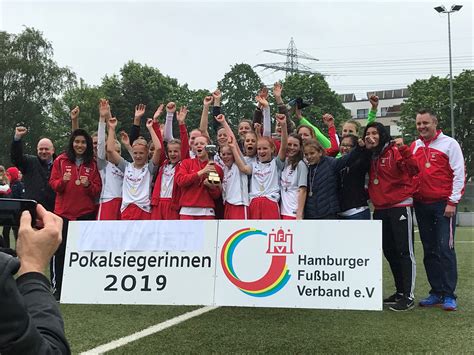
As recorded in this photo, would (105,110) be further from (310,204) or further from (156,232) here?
(310,204)

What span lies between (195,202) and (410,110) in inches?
1502

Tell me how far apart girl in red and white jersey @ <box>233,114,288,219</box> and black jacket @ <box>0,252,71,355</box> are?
162 inches

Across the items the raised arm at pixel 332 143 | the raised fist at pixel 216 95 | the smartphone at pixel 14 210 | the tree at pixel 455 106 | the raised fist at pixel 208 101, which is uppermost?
the tree at pixel 455 106

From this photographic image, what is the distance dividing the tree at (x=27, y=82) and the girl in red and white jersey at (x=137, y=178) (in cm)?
3988

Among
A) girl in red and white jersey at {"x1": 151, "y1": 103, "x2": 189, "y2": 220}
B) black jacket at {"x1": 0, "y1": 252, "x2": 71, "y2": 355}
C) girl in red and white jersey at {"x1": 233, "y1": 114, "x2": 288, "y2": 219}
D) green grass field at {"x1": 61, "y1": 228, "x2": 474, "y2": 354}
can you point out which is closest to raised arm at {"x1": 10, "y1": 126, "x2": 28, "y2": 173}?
girl in red and white jersey at {"x1": 151, "y1": 103, "x2": 189, "y2": 220}

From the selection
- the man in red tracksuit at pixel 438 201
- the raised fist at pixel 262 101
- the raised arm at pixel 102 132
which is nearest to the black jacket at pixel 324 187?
the man in red tracksuit at pixel 438 201

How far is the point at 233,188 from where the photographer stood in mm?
5512

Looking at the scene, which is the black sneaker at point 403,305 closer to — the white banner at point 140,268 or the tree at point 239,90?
the white banner at point 140,268

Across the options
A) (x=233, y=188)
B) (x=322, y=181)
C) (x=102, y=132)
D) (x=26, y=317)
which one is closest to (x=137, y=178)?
(x=102, y=132)

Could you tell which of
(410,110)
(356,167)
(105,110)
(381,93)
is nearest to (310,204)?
(356,167)

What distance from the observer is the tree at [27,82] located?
138 feet

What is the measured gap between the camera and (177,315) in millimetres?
5090

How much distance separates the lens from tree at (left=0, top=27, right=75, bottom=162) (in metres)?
42.1

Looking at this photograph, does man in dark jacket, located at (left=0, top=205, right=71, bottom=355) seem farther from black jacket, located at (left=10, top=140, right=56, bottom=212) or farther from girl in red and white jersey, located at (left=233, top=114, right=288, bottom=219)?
black jacket, located at (left=10, top=140, right=56, bottom=212)
